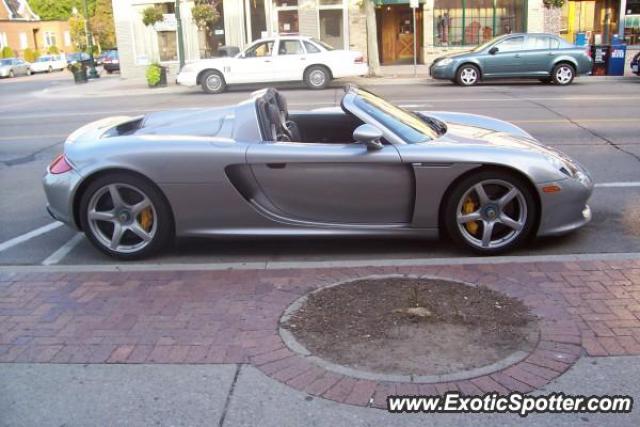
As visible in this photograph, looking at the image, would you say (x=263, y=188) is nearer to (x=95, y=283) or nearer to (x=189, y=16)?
(x=95, y=283)

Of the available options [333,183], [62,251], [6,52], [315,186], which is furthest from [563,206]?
[6,52]

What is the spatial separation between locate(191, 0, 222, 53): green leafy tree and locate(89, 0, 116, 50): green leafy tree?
3793cm

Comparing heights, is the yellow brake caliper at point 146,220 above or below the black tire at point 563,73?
below

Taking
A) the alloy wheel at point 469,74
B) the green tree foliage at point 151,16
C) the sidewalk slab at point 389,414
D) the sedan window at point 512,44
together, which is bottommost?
the sidewalk slab at point 389,414

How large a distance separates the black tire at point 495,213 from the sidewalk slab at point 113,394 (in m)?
2.29

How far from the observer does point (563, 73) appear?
18844mm

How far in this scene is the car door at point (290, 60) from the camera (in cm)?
2014

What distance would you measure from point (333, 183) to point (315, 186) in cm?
14

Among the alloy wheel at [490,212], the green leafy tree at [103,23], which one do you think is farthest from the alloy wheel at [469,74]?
the green leafy tree at [103,23]

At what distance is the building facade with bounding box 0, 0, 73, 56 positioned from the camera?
6303cm

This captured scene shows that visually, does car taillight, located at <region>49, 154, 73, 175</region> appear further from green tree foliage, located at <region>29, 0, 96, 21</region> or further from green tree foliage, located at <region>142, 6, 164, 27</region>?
green tree foliage, located at <region>29, 0, 96, 21</region>

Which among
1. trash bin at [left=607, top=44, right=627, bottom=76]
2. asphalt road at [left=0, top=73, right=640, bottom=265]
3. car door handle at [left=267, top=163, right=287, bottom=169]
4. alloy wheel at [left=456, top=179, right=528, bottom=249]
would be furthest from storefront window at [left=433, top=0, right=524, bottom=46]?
car door handle at [left=267, top=163, right=287, bottom=169]

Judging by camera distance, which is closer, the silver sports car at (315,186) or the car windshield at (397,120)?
the silver sports car at (315,186)

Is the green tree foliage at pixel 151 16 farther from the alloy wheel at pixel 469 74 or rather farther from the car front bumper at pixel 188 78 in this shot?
the alloy wheel at pixel 469 74
